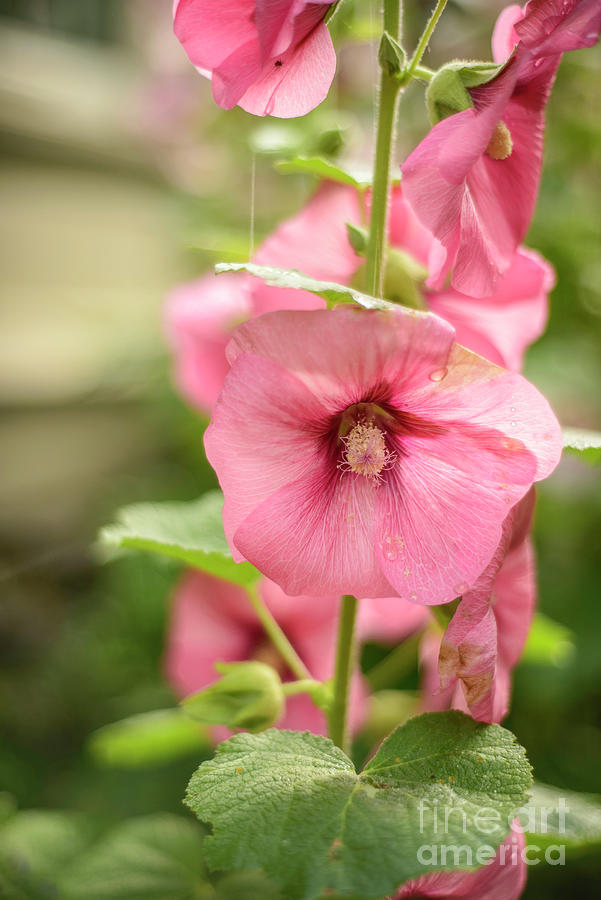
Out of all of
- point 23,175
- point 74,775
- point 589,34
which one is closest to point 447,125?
point 589,34

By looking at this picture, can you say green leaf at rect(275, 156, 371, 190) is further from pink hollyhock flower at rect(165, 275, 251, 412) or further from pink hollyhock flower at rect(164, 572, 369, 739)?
pink hollyhock flower at rect(164, 572, 369, 739)

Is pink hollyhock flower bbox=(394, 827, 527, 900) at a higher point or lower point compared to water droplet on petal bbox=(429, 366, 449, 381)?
lower

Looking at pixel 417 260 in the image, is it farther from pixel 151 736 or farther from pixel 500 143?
pixel 151 736

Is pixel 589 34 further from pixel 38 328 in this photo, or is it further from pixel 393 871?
pixel 38 328

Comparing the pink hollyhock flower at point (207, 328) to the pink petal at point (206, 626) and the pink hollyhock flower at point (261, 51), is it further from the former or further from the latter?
the pink hollyhock flower at point (261, 51)

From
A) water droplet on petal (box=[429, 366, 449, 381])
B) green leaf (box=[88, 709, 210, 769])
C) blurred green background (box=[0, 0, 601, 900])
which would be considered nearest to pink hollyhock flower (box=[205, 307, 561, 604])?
water droplet on petal (box=[429, 366, 449, 381])

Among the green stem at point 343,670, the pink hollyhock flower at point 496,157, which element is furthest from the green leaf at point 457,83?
the green stem at point 343,670

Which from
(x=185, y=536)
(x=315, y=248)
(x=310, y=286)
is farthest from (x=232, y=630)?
(x=310, y=286)
